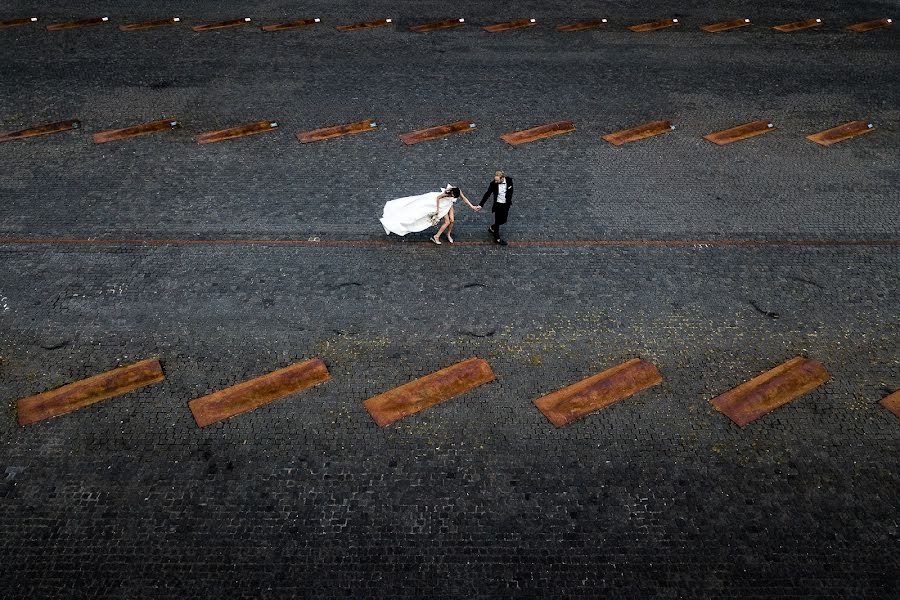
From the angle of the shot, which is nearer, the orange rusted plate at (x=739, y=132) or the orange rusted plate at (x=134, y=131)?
the orange rusted plate at (x=134, y=131)

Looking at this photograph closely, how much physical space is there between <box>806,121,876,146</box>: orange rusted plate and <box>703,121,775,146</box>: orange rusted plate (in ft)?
3.01

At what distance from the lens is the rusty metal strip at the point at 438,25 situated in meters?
18.5

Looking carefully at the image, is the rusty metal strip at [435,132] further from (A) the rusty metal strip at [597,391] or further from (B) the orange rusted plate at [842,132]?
(B) the orange rusted plate at [842,132]

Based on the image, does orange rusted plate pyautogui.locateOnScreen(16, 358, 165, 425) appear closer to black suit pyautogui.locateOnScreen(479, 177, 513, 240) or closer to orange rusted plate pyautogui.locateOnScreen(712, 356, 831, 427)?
black suit pyautogui.locateOnScreen(479, 177, 513, 240)

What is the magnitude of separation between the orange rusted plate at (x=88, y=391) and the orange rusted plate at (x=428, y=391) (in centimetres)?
296

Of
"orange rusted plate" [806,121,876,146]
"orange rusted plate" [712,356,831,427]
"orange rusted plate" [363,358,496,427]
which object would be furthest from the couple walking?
"orange rusted plate" [806,121,876,146]

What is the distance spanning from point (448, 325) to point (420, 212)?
2.16 metres

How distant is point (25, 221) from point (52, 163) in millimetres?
2057

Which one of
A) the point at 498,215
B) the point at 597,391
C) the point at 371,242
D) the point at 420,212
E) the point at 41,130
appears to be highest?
the point at 41,130

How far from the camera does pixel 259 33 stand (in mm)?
18016

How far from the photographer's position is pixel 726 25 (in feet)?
61.9

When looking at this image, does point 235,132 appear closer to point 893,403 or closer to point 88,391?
point 88,391

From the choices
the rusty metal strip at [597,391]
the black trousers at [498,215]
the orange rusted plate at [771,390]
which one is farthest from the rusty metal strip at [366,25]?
the orange rusted plate at [771,390]

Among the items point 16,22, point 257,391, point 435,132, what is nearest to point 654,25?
point 435,132
